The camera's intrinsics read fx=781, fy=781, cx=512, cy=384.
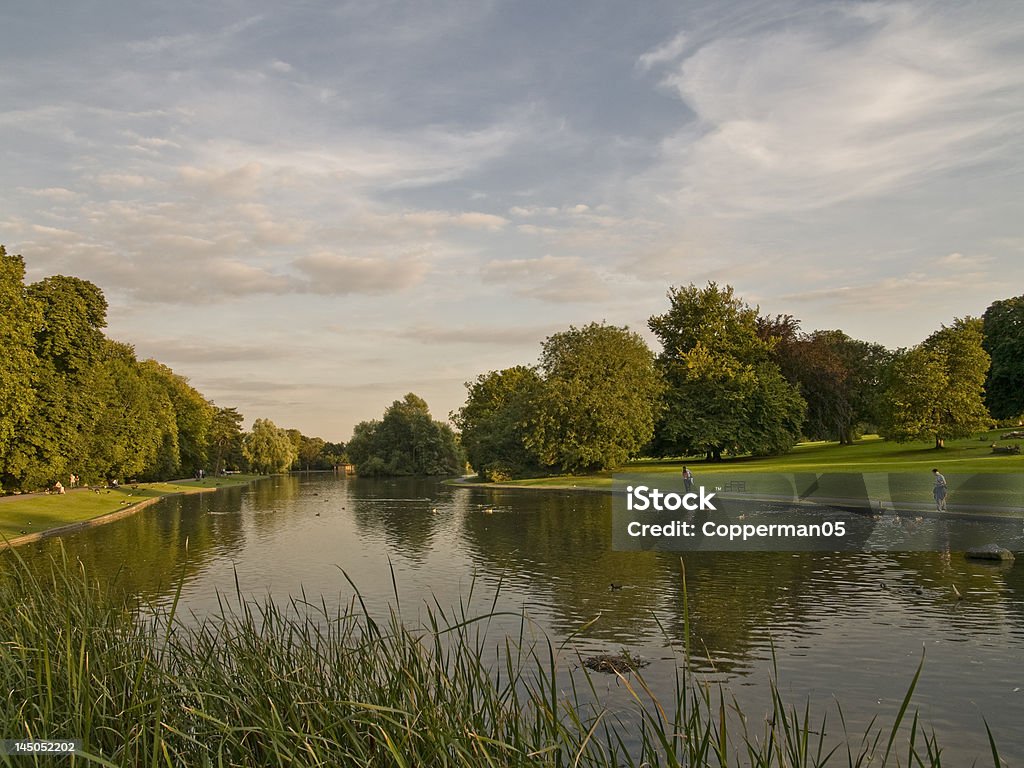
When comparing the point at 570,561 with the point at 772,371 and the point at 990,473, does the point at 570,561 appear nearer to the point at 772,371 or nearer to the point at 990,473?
the point at 990,473

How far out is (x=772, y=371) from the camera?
2980 inches

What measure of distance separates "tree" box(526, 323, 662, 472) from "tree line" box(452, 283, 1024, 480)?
12 centimetres

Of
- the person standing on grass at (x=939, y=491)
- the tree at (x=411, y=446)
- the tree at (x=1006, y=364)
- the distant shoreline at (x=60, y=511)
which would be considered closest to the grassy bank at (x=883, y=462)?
the tree at (x=1006, y=364)

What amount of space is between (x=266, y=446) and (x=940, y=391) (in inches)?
4520

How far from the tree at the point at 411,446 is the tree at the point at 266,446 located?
61.3ft

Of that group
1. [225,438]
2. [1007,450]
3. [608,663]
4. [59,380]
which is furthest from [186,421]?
[608,663]

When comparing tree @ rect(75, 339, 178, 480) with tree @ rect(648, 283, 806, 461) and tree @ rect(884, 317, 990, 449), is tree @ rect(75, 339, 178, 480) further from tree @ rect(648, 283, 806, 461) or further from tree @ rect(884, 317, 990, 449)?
tree @ rect(884, 317, 990, 449)

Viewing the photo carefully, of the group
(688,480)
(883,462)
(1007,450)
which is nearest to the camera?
(688,480)

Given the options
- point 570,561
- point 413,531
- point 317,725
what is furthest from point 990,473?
point 317,725

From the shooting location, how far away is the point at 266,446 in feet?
467

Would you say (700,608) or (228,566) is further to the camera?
(228,566)

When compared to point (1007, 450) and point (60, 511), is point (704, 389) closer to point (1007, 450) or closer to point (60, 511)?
point (1007, 450)

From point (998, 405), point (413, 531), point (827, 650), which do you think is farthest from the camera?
point (998, 405)

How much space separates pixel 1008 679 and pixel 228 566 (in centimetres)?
2243
